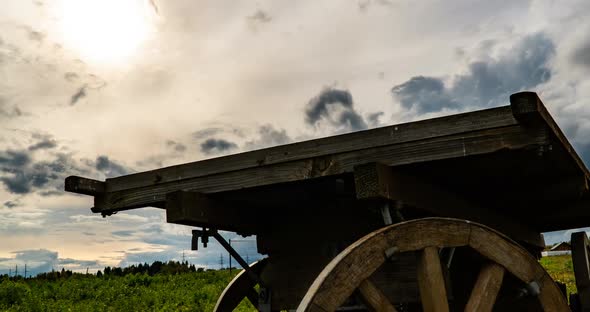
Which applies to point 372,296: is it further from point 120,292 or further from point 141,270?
point 141,270

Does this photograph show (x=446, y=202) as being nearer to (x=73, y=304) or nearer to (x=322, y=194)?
(x=322, y=194)

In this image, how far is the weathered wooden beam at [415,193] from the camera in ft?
11.3

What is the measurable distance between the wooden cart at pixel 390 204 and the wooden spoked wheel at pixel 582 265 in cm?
2

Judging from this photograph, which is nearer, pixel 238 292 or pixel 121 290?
pixel 238 292

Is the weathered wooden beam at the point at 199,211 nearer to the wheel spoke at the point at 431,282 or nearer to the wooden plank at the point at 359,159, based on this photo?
the wooden plank at the point at 359,159

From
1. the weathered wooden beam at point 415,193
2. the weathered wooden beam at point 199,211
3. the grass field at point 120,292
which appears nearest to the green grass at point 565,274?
the grass field at point 120,292

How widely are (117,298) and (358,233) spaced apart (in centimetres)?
1901

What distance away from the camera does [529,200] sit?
5273 mm

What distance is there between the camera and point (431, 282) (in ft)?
10.5

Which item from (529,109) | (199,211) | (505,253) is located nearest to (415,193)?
(505,253)

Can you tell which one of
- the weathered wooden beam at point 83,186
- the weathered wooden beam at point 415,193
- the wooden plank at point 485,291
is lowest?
the wooden plank at point 485,291

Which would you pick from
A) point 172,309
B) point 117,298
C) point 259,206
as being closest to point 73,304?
point 117,298

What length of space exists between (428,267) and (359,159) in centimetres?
79

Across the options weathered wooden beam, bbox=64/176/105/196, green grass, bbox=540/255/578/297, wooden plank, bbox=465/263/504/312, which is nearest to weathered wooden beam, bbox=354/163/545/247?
wooden plank, bbox=465/263/504/312
